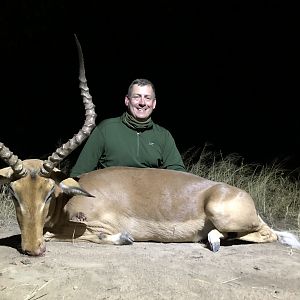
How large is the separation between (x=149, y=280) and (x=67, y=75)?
896 centimetres

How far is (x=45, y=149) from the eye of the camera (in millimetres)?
11008

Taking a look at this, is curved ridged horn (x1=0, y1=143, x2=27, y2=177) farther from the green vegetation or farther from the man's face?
the man's face

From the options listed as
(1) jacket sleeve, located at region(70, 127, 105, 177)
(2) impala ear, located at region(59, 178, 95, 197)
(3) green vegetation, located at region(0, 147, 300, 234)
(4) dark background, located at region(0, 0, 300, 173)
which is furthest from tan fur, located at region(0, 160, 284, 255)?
(4) dark background, located at region(0, 0, 300, 173)

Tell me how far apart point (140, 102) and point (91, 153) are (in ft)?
2.61

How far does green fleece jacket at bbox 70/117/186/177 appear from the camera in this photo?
6.45 meters

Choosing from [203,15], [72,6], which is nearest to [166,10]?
[203,15]

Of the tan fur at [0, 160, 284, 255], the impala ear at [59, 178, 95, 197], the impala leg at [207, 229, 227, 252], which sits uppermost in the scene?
the impala ear at [59, 178, 95, 197]

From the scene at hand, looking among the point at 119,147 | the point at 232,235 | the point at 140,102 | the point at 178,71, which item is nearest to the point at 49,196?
the point at 119,147

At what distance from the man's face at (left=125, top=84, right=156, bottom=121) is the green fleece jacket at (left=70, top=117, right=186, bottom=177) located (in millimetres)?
198

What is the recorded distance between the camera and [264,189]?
805cm

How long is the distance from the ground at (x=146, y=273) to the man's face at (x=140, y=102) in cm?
164

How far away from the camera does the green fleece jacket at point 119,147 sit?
645 centimetres

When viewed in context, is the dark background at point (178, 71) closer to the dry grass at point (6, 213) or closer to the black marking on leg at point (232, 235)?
the dry grass at point (6, 213)

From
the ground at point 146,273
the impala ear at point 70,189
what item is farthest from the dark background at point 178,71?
the ground at point 146,273
